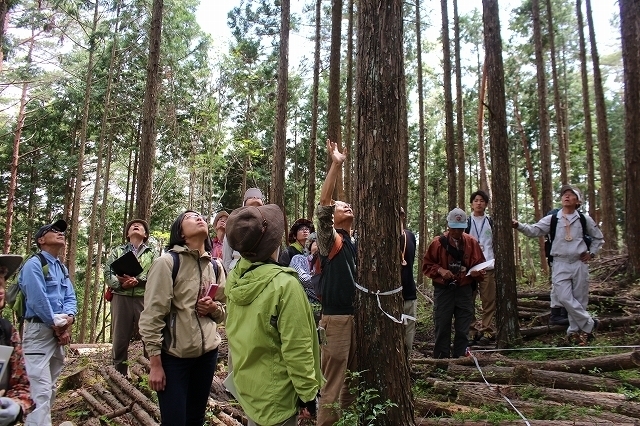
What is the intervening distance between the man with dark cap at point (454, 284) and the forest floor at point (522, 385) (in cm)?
35

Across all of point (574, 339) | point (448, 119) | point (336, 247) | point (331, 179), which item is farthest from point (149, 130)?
point (448, 119)

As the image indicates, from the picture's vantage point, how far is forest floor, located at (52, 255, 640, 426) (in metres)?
3.86

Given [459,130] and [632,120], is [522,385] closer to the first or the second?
[632,120]

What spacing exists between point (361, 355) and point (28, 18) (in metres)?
20.5

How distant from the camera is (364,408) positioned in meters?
3.46

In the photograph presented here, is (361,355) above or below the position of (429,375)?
above

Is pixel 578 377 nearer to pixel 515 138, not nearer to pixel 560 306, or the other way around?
pixel 560 306

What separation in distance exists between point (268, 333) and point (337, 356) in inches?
60.0

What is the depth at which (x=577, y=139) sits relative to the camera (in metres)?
27.6

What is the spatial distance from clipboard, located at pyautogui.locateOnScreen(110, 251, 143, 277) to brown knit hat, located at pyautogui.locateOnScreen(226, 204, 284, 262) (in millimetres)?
2856

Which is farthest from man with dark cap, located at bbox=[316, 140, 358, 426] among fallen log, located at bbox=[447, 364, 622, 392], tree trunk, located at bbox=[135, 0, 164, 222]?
tree trunk, located at bbox=[135, 0, 164, 222]

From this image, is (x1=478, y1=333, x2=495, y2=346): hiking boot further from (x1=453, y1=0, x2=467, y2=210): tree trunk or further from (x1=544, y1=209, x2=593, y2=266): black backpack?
(x1=453, y1=0, x2=467, y2=210): tree trunk

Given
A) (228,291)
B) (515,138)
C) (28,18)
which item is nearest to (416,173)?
(515,138)

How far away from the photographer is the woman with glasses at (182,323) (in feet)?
10.5
